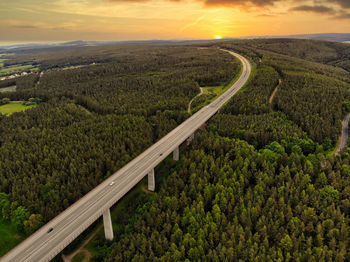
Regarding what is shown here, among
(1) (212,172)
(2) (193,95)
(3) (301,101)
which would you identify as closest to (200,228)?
(1) (212,172)

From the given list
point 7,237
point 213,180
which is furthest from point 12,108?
point 213,180

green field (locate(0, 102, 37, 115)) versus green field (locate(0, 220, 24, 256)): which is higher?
green field (locate(0, 102, 37, 115))

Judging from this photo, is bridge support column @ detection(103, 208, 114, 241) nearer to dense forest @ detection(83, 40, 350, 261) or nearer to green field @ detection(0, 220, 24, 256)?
dense forest @ detection(83, 40, 350, 261)

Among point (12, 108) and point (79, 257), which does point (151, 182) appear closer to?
point (79, 257)

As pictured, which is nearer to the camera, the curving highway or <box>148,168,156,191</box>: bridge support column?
the curving highway

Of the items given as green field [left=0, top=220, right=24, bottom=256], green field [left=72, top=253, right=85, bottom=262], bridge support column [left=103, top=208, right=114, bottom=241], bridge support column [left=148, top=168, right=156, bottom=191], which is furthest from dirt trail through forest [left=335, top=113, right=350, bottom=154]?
green field [left=0, top=220, right=24, bottom=256]

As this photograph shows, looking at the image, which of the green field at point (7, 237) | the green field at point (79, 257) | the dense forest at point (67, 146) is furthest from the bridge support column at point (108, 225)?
the green field at point (7, 237)
